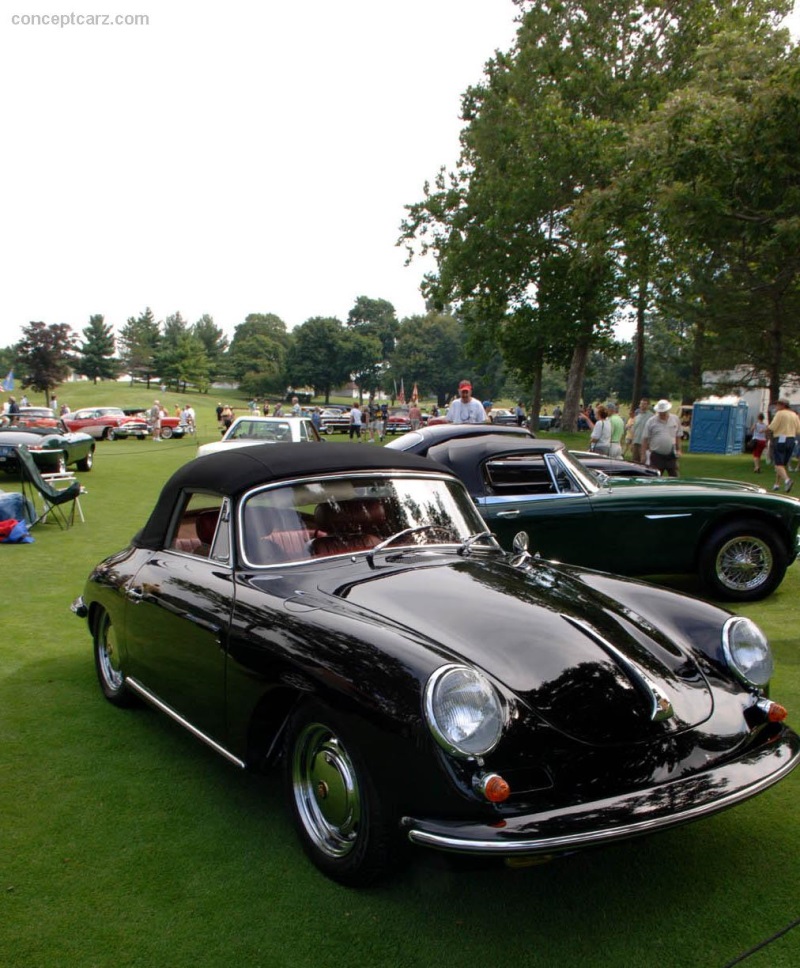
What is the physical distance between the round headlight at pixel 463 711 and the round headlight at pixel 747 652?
→ 1305 mm

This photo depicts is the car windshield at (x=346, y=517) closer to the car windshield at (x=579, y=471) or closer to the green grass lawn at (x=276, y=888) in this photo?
the green grass lawn at (x=276, y=888)

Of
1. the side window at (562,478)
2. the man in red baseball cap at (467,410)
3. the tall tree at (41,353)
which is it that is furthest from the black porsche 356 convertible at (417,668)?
the tall tree at (41,353)

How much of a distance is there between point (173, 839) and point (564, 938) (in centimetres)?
167

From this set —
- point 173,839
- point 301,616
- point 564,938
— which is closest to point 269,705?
point 301,616

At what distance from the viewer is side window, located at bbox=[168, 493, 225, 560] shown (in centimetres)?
400

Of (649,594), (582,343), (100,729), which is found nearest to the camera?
(649,594)

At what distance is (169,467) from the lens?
848 inches

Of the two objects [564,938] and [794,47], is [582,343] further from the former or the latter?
[564,938]

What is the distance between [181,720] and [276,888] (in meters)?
1.15

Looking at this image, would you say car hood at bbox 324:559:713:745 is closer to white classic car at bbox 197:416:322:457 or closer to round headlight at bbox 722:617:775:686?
round headlight at bbox 722:617:775:686

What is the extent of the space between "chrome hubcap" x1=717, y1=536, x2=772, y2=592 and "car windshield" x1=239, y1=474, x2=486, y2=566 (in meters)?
3.91

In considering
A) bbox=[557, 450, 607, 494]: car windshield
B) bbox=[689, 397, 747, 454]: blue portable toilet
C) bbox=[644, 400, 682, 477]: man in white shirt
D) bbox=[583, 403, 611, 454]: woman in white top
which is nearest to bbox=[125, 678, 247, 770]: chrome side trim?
bbox=[557, 450, 607, 494]: car windshield

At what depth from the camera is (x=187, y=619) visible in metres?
3.82

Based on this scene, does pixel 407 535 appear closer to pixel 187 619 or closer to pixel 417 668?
pixel 187 619
